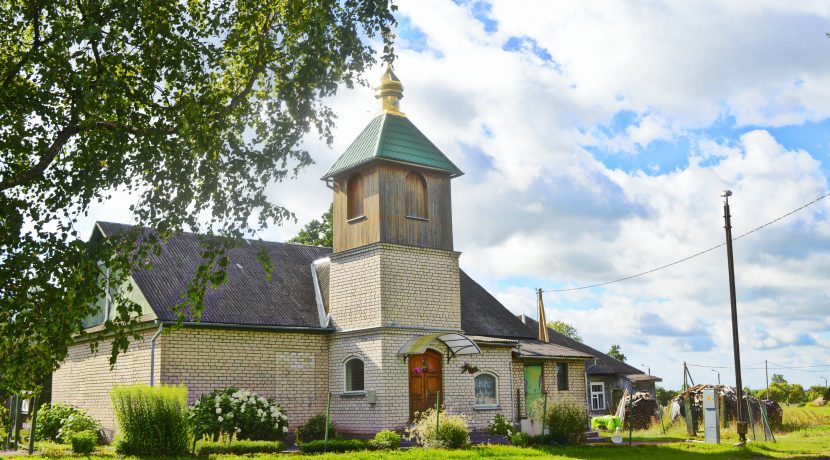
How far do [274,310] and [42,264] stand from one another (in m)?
12.3

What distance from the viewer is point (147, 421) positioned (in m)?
15.6

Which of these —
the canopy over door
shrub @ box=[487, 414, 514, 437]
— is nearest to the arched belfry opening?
the canopy over door

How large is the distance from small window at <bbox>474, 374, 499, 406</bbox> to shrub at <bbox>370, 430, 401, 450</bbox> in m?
4.77

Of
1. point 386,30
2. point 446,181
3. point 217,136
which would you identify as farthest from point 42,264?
point 446,181

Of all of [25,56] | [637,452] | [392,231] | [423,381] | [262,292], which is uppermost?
[25,56]

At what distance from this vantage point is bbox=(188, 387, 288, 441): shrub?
62.8 feet

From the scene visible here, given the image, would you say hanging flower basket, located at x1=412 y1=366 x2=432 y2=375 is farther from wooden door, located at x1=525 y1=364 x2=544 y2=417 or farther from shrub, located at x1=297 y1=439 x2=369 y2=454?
wooden door, located at x1=525 y1=364 x2=544 y2=417

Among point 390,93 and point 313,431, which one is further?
point 390,93

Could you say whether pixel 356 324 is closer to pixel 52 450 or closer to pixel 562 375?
pixel 52 450

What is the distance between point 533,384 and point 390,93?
10353mm

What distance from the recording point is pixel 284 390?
72.1 ft

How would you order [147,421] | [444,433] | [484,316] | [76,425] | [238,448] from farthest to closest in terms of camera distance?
[484,316] → [76,425] → [444,433] → [238,448] → [147,421]


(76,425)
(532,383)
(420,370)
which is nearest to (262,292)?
(420,370)

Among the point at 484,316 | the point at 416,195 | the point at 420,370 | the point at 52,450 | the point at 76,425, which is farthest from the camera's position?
the point at 484,316
